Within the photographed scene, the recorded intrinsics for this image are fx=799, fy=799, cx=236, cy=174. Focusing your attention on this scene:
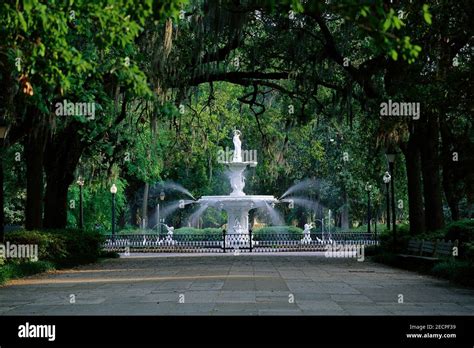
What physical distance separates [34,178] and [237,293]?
1430 centimetres

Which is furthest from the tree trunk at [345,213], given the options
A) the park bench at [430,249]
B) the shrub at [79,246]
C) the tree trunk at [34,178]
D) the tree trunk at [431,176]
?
the tree trunk at [34,178]

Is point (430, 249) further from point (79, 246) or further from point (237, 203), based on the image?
point (237, 203)

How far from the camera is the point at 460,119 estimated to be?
3019 cm

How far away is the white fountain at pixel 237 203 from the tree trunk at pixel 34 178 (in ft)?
52.2

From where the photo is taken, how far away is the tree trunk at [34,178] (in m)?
27.3

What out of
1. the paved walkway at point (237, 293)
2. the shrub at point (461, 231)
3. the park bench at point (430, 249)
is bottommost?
the paved walkway at point (237, 293)

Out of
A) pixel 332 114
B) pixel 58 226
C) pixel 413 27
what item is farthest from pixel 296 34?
pixel 58 226

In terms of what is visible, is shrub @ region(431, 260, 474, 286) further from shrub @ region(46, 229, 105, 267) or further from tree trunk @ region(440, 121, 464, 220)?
shrub @ region(46, 229, 105, 267)

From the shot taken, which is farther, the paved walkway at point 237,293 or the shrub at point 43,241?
the shrub at point 43,241

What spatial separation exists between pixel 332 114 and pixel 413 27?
8992 millimetres

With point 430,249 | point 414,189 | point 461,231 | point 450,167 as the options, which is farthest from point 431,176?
point 461,231

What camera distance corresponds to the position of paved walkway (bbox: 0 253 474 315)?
497 inches

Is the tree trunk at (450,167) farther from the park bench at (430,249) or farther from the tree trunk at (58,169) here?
the tree trunk at (58,169)

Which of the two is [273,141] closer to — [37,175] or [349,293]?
[37,175]
